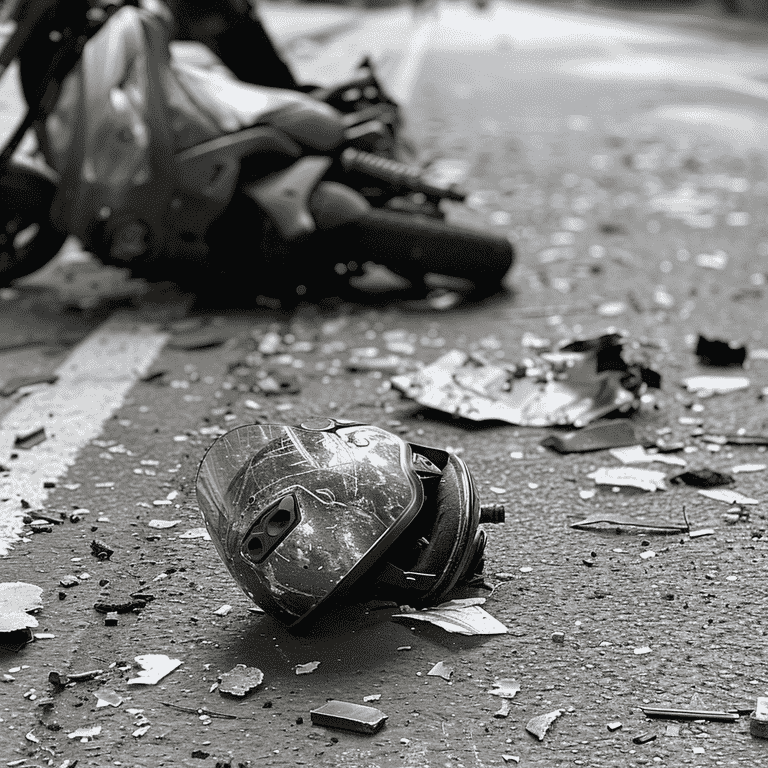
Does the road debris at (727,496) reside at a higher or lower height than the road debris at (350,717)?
lower

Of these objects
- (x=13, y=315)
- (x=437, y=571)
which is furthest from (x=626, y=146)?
(x=437, y=571)

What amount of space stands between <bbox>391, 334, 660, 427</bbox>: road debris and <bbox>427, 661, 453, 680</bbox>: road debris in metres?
1.60

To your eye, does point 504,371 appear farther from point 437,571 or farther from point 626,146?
point 626,146

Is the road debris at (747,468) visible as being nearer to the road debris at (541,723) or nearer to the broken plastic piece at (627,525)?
the broken plastic piece at (627,525)

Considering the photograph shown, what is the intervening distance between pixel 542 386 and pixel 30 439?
170 cm

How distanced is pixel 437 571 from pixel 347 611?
22 centimetres

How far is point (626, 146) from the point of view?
1119 cm

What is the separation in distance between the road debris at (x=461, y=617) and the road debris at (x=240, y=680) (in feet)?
1.24

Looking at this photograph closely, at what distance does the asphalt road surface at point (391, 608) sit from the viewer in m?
2.47

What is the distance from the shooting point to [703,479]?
3.72 m

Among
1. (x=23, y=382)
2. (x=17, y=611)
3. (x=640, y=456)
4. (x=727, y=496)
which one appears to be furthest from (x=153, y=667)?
(x=23, y=382)

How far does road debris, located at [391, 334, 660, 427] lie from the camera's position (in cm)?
430

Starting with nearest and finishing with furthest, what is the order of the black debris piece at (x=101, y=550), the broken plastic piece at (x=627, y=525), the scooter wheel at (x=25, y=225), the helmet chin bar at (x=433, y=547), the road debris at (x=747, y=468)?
1. the helmet chin bar at (x=433, y=547)
2. the black debris piece at (x=101, y=550)
3. the broken plastic piece at (x=627, y=525)
4. the road debris at (x=747, y=468)
5. the scooter wheel at (x=25, y=225)

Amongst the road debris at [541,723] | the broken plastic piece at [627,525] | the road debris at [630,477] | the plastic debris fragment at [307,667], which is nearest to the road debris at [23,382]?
the road debris at [630,477]
